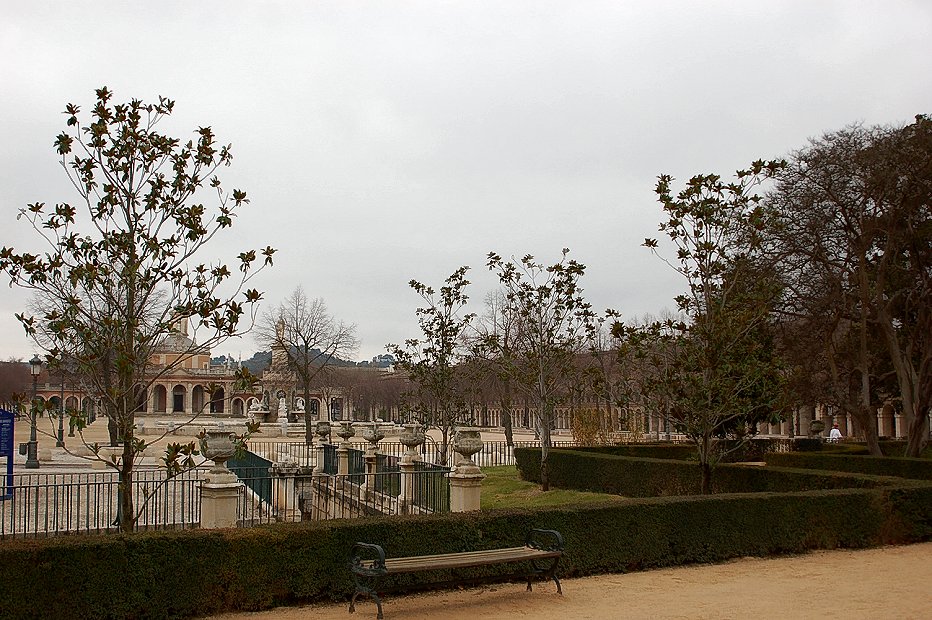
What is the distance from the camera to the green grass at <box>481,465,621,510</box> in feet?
58.8

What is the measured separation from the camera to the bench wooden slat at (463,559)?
789 centimetres

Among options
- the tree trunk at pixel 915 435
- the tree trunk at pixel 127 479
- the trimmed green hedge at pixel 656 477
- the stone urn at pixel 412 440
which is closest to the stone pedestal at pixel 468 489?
the stone urn at pixel 412 440

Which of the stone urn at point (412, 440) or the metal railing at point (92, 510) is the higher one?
the stone urn at point (412, 440)

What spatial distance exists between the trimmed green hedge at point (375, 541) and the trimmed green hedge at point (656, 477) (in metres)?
2.25

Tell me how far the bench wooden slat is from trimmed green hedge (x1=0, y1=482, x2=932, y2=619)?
278mm

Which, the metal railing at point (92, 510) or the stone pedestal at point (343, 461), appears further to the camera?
the stone pedestal at point (343, 461)

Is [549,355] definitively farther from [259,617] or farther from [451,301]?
[259,617]

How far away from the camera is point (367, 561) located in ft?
26.9

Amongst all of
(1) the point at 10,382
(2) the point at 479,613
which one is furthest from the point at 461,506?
(1) the point at 10,382

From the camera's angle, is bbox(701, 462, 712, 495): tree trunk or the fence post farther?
bbox(701, 462, 712, 495): tree trunk

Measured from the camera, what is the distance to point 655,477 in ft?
57.9

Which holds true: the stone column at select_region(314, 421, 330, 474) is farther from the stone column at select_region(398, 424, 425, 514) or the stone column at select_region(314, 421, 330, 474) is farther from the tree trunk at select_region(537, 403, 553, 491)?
the stone column at select_region(398, 424, 425, 514)

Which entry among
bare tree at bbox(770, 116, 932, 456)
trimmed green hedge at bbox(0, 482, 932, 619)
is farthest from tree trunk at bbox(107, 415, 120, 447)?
bare tree at bbox(770, 116, 932, 456)

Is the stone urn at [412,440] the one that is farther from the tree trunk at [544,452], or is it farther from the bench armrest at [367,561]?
the bench armrest at [367,561]
